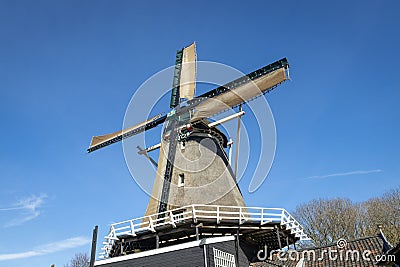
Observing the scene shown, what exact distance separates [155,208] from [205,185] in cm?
295

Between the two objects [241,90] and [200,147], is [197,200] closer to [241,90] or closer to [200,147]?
[200,147]

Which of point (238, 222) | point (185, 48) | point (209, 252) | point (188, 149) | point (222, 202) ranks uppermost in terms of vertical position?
point (185, 48)

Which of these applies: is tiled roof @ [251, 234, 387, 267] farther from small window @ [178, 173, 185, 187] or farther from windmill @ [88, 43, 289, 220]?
small window @ [178, 173, 185, 187]

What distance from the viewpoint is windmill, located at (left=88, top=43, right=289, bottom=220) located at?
57.7ft

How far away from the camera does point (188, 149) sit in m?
19.2

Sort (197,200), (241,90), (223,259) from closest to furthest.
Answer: (223,259)
(197,200)
(241,90)

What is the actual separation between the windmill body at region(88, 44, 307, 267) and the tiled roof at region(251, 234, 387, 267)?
1.28 metres

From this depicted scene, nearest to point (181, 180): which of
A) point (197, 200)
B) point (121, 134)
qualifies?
point (197, 200)

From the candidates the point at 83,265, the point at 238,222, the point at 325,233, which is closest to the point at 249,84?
the point at 238,222

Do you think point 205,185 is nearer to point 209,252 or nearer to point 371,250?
point 209,252

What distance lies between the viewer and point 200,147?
19.1 meters

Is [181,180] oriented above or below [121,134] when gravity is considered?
below
